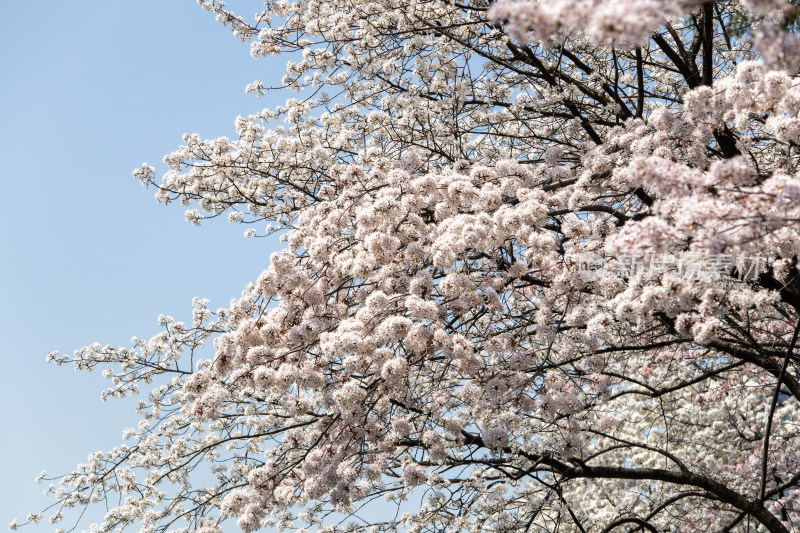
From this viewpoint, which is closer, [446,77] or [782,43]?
[782,43]

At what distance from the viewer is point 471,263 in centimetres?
770

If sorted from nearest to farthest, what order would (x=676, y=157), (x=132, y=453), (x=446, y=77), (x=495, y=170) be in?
(x=676, y=157)
(x=495, y=170)
(x=446, y=77)
(x=132, y=453)

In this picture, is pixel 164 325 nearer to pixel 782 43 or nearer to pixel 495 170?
pixel 495 170

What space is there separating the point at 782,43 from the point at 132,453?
8700mm

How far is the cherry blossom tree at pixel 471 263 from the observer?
473 cm

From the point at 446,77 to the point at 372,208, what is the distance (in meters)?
3.26

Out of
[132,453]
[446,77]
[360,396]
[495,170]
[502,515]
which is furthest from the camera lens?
[132,453]

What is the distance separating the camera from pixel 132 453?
944 centimetres

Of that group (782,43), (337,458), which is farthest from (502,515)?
(782,43)

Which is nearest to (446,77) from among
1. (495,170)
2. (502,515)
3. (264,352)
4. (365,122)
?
(365,122)

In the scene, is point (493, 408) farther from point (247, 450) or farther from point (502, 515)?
point (247, 450)

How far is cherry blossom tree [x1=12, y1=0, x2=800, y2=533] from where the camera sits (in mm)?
4734

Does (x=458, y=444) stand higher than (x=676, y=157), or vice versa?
(x=676, y=157)

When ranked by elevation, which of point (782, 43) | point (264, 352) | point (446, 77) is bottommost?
point (782, 43)
